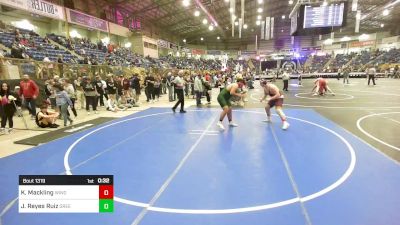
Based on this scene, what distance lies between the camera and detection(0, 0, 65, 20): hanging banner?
55.3 ft

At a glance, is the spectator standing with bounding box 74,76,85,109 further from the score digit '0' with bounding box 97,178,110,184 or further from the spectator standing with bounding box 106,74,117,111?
the score digit '0' with bounding box 97,178,110,184

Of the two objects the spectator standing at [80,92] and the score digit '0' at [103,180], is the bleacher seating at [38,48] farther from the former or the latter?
the score digit '0' at [103,180]

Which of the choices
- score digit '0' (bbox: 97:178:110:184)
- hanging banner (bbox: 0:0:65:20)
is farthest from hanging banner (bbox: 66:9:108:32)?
score digit '0' (bbox: 97:178:110:184)

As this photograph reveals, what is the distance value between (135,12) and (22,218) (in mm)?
36412

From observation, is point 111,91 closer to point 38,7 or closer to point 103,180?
point 103,180

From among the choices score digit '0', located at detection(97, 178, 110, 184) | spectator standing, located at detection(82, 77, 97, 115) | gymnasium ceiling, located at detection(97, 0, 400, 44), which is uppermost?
gymnasium ceiling, located at detection(97, 0, 400, 44)

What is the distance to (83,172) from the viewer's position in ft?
15.9

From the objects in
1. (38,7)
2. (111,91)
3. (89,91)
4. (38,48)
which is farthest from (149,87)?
(38,7)

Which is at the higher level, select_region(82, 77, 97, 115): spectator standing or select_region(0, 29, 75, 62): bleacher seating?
select_region(0, 29, 75, 62): bleacher seating

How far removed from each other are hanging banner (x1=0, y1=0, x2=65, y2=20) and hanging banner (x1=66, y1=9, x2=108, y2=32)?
153 cm

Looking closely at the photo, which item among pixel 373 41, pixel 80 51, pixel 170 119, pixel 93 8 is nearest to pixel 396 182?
pixel 170 119
